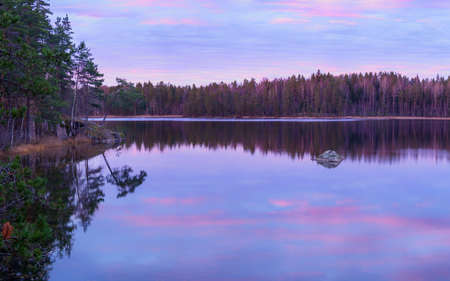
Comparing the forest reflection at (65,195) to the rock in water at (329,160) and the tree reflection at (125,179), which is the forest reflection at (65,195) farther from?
the rock in water at (329,160)

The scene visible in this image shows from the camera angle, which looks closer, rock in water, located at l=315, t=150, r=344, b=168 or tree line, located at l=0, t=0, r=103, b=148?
tree line, located at l=0, t=0, r=103, b=148

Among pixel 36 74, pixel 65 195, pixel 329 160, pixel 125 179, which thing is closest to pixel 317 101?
pixel 329 160

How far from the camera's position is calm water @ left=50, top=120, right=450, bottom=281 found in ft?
45.9

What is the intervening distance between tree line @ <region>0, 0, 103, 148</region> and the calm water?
5822 millimetres

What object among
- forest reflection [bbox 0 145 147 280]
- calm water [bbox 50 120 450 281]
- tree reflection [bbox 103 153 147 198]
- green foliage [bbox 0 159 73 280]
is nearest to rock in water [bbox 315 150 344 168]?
calm water [bbox 50 120 450 281]

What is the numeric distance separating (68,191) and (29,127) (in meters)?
25.7

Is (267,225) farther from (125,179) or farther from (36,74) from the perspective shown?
(125,179)

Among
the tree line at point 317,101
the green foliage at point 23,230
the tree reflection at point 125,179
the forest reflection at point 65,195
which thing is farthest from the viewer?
the tree line at point 317,101

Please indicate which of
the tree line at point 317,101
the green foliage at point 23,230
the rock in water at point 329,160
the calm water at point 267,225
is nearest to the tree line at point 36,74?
the green foliage at point 23,230

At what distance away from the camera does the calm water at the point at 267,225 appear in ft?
45.9

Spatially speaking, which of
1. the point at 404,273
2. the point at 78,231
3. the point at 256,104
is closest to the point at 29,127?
the point at 78,231

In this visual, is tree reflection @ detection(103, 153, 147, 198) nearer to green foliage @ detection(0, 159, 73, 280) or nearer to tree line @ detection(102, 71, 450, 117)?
green foliage @ detection(0, 159, 73, 280)

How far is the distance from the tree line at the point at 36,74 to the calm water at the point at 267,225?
5822 mm

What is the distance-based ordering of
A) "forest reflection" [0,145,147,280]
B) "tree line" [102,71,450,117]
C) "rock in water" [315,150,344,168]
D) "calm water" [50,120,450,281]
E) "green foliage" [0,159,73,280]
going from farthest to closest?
Answer: "tree line" [102,71,450,117] → "rock in water" [315,150,344,168] → "calm water" [50,120,450,281] → "forest reflection" [0,145,147,280] → "green foliage" [0,159,73,280]
